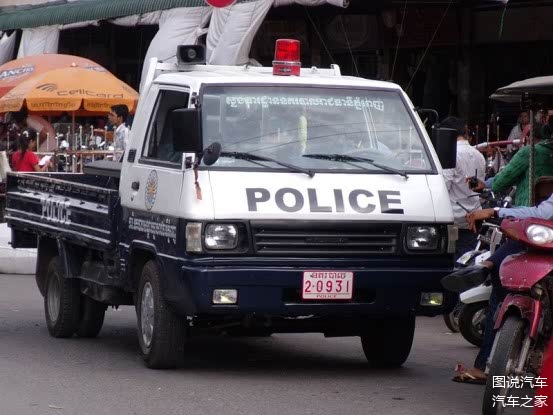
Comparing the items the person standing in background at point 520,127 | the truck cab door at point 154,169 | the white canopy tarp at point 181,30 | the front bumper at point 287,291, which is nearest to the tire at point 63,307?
the truck cab door at point 154,169

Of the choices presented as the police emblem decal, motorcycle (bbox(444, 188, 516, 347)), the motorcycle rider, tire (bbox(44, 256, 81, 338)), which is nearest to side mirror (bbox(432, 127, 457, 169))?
motorcycle (bbox(444, 188, 516, 347))

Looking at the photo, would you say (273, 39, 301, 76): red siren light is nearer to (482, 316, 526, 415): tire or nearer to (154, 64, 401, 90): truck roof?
(154, 64, 401, 90): truck roof

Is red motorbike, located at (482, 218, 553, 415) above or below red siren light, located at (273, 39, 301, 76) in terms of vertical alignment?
below

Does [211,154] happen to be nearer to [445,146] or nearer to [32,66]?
[445,146]

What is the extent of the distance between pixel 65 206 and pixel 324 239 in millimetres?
3053

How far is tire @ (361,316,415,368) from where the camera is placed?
996cm

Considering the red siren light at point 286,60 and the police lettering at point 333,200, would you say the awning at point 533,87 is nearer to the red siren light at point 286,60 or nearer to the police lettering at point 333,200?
the red siren light at point 286,60

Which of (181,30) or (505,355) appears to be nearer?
(505,355)

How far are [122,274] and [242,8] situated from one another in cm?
1103

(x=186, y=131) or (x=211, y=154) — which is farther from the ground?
(x=186, y=131)

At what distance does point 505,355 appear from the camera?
291 inches

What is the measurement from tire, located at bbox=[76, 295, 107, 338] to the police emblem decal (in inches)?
79.1

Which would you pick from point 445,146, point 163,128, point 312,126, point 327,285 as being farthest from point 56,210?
point 445,146

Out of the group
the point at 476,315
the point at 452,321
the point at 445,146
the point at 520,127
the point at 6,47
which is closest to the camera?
the point at 445,146
